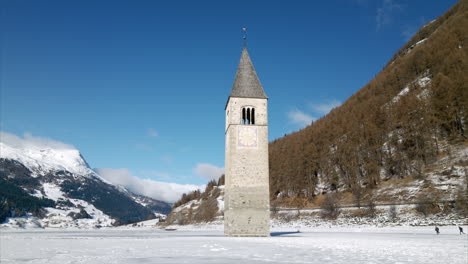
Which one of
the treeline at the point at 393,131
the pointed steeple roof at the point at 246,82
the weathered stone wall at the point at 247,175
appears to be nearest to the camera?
the weathered stone wall at the point at 247,175

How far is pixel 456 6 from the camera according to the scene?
115 metres

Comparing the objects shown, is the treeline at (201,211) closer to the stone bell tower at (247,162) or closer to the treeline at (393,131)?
the treeline at (393,131)

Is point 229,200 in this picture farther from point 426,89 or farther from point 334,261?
point 426,89

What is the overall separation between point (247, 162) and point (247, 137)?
2.83 metres

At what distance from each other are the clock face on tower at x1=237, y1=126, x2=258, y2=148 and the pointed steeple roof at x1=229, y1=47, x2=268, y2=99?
4007mm

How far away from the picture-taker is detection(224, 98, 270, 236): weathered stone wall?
3606 centimetres

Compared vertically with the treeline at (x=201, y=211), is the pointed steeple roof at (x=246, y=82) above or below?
above

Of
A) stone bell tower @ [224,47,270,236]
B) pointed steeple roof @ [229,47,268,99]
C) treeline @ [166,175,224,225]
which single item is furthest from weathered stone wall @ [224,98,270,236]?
treeline @ [166,175,224,225]

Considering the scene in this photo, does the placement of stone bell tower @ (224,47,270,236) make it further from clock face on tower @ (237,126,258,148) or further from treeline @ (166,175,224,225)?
treeline @ (166,175,224,225)

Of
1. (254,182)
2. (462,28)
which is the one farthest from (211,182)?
(254,182)

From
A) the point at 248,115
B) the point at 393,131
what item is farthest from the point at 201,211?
the point at 248,115

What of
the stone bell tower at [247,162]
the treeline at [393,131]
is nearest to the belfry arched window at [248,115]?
the stone bell tower at [247,162]

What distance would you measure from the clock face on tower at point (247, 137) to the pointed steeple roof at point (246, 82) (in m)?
4.01

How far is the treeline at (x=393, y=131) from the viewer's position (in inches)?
2350
